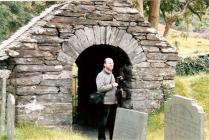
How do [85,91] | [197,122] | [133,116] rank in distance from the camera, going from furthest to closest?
[85,91] < [133,116] < [197,122]

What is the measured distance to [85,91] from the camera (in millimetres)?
15336

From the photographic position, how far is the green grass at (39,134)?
32.3ft

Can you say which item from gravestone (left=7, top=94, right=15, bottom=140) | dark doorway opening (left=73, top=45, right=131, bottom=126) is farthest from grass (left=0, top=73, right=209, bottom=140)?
dark doorway opening (left=73, top=45, right=131, bottom=126)

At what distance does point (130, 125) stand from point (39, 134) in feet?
8.04

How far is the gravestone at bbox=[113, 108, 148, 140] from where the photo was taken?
8.28 meters

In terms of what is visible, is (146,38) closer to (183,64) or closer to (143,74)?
(143,74)

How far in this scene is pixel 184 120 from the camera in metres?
7.41

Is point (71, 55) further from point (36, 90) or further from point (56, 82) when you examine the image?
point (36, 90)

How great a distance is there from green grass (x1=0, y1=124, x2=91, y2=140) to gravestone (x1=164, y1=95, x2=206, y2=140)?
2.36 m

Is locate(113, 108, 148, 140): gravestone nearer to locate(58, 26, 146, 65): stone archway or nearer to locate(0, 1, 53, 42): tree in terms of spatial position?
locate(58, 26, 146, 65): stone archway

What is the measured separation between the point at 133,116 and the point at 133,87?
383 centimetres

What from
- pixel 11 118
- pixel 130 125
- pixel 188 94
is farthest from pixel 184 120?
pixel 188 94

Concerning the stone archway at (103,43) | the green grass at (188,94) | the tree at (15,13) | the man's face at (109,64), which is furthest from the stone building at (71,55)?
the tree at (15,13)

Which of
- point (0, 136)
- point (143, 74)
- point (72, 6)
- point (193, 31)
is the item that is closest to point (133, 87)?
point (143, 74)
